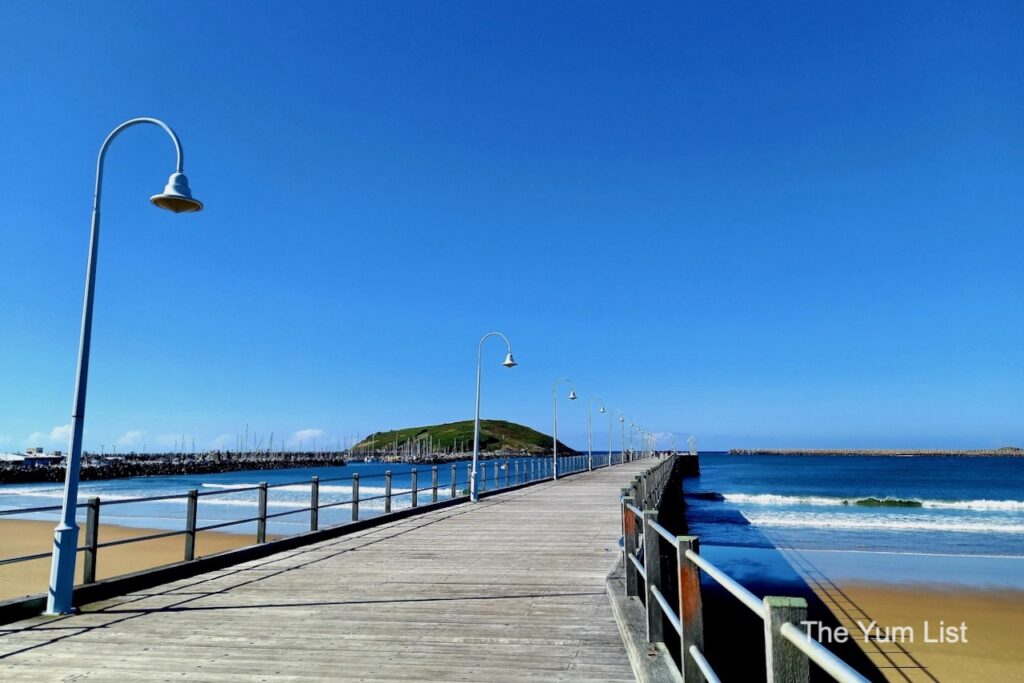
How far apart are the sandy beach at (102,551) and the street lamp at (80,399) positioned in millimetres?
8822

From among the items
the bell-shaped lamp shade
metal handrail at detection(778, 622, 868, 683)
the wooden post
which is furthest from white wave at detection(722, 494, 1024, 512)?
metal handrail at detection(778, 622, 868, 683)

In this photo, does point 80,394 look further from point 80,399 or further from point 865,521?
point 865,521

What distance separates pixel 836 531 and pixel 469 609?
32844 millimetres

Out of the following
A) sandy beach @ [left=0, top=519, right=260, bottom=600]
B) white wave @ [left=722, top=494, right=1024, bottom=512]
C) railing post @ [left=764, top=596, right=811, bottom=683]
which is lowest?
white wave @ [left=722, top=494, right=1024, bottom=512]

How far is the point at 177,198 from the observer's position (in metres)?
7.54

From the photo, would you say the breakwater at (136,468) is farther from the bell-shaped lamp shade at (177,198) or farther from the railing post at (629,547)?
the railing post at (629,547)

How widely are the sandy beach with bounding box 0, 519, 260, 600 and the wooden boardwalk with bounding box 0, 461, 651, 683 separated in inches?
339

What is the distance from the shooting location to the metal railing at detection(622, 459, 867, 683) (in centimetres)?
205

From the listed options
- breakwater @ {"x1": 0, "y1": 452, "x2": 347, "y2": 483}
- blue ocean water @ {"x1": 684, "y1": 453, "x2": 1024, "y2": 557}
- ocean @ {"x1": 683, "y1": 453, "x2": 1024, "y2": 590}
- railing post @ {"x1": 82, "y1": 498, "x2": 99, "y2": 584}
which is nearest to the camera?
railing post @ {"x1": 82, "y1": 498, "x2": 99, "y2": 584}

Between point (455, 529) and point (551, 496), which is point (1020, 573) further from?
point (455, 529)

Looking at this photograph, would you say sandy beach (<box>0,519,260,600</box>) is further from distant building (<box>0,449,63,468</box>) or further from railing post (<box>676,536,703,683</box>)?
distant building (<box>0,449,63,468</box>)

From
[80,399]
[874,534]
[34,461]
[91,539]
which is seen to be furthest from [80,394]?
[34,461]

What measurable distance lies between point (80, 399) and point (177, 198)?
2420 millimetres

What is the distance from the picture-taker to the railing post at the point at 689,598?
354cm
